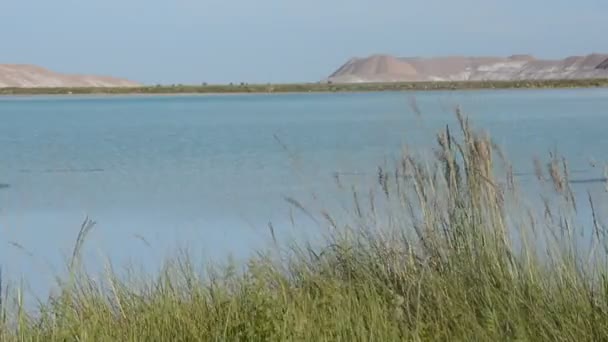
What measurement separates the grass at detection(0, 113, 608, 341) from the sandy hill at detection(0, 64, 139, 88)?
405 feet

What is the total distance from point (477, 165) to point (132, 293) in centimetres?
150

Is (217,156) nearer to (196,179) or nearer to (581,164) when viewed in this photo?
(196,179)

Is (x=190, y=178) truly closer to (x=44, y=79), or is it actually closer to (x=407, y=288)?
(x=407, y=288)

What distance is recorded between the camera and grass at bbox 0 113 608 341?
4047 millimetres

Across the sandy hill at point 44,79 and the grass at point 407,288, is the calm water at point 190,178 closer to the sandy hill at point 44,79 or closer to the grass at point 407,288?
the grass at point 407,288

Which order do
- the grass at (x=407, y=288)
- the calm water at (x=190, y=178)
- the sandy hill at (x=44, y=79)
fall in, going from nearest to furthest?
1. the grass at (x=407, y=288)
2. the calm water at (x=190, y=178)
3. the sandy hill at (x=44, y=79)

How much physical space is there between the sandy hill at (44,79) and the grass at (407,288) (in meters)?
123

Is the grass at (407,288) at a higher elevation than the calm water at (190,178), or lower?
higher

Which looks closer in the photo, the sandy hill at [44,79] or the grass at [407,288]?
the grass at [407,288]

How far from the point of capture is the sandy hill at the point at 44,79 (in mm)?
128125

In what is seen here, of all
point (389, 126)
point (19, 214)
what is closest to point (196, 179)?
point (19, 214)

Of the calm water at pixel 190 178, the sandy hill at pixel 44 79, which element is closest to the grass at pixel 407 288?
the calm water at pixel 190 178

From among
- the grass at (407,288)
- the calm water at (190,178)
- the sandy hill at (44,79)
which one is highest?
the grass at (407,288)

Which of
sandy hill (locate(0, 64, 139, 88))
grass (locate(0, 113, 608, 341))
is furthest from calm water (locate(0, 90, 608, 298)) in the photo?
sandy hill (locate(0, 64, 139, 88))
